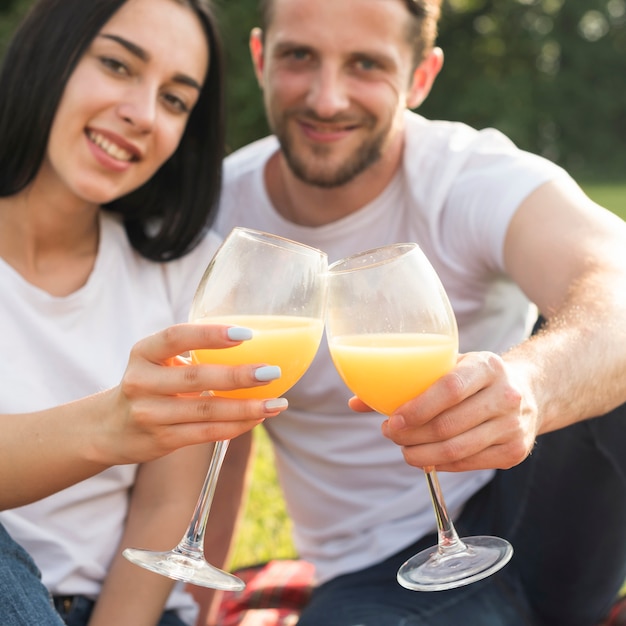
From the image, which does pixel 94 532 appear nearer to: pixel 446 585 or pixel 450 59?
pixel 446 585

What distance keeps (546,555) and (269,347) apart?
1.36 m

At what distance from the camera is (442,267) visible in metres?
3.00

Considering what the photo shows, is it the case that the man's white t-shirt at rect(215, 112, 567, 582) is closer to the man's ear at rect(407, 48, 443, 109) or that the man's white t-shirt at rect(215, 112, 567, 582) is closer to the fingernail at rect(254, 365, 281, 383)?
the man's ear at rect(407, 48, 443, 109)

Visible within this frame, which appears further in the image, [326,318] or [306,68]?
[306,68]

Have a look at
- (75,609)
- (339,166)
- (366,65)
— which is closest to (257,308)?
(75,609)

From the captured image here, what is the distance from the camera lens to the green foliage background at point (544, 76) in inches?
980

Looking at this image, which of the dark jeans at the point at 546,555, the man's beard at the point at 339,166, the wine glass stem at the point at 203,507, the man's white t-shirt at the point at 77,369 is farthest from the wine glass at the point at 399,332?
the man's beard at the point at 339,166

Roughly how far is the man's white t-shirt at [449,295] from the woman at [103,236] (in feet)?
1.53

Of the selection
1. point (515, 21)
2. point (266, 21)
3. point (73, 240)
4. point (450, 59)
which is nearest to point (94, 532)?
point (73, 240)

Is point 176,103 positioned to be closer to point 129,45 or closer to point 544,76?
point 129,45

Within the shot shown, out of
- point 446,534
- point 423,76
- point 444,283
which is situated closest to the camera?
point 446,534

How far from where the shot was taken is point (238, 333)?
161 centimetres

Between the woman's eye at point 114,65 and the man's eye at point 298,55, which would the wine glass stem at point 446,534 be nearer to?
the woman's eye at point 114,65

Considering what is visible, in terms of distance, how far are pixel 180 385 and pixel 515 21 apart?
2726 centimetres
